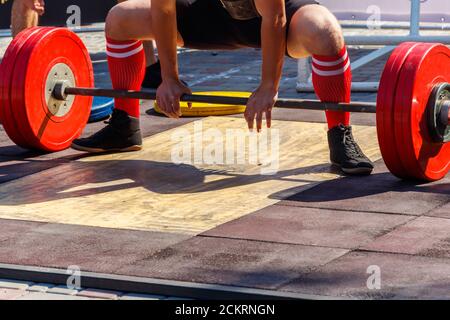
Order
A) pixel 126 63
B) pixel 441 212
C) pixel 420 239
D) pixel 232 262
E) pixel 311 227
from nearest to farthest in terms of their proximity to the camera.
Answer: pixel 232 262, pixel 420 239, pixel 311 227, pixel 441 212, pixel 126 63

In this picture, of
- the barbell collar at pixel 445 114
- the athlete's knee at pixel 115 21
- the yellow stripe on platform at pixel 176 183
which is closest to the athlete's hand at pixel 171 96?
the yellow stripe on platform at pixel 176 183

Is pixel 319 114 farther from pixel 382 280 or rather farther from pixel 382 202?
pixel 382 280

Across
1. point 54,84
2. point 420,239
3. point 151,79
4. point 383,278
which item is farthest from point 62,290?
point 151,79

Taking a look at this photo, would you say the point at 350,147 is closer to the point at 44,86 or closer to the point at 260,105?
the point at 260,105

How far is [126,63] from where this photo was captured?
5379mm

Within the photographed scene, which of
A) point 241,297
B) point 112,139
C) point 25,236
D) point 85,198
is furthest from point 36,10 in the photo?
point 241,297

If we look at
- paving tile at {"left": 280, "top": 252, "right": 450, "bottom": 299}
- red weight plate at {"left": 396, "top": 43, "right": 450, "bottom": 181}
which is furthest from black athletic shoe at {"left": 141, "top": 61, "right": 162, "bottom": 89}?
paving tile at {"left": 280, "top": 252, "right": 450, "bottom": 299}

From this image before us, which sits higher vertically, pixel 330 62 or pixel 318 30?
pixel 318 30

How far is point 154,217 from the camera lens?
432 cm

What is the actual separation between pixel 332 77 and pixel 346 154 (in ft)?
1.13

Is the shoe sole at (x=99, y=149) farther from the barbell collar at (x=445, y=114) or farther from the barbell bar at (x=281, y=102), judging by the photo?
the barbell collar at (x=445, y=114)

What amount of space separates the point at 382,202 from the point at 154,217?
90cm
